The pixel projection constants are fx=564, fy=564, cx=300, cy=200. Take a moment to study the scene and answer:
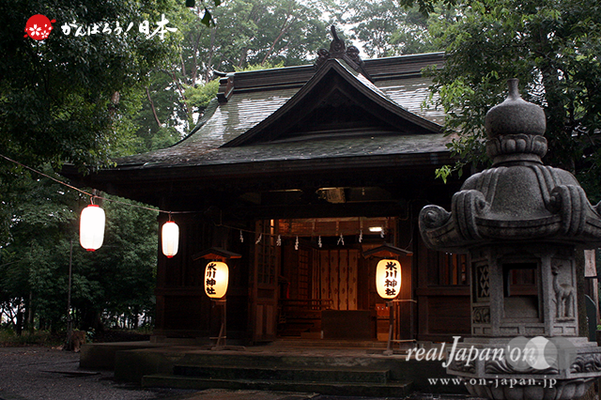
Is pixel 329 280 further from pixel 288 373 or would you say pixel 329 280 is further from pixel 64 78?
pixel 64 78

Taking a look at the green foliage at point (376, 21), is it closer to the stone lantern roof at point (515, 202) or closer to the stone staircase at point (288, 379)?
the stone staircase at point (288, 379)

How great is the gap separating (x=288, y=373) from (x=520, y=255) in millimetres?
5569

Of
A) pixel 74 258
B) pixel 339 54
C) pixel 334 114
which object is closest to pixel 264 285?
pixel 334 114

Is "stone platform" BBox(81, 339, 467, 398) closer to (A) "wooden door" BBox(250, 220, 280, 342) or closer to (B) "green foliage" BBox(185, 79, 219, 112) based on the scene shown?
(A) "wooden door" BBox(250, 220, 280, 342)

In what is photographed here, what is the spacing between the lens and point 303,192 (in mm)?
11836

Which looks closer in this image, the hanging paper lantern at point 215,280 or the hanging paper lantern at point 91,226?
the hanging paper lantern at point 91,226

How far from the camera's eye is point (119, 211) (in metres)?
20.6

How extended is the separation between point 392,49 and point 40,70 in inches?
922

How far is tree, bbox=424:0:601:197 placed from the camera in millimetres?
6648

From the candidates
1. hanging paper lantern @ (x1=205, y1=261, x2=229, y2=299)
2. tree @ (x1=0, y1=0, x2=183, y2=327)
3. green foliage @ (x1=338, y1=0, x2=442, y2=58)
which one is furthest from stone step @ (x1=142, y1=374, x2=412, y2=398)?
green foliage @ (x1=338, y1=0, x2=442, y2=58)

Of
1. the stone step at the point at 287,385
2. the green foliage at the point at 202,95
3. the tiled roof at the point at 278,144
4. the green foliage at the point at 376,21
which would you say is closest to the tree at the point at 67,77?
the tiled roof at the point at 278,144

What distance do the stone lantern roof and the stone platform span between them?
4.05 meters

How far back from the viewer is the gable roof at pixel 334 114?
37.4 feet

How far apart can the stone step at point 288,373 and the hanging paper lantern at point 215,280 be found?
4.95ft
